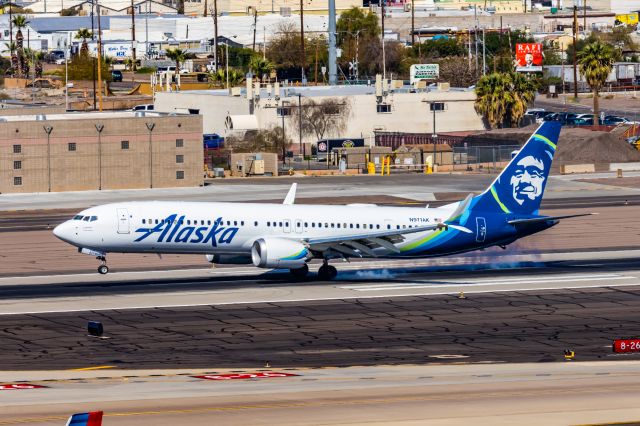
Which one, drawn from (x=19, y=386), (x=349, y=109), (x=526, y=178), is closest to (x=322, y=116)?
(x=349, y=109)

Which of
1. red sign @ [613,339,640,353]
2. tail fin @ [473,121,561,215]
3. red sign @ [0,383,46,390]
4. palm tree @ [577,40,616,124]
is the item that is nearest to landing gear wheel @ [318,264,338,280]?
tail fin @ [473,121,561,215]

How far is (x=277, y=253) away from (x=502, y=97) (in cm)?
9676

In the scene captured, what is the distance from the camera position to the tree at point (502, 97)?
492 ft

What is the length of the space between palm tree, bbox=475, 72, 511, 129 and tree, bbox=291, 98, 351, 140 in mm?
16350

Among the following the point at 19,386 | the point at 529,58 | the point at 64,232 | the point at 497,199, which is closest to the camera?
the point at 19,386

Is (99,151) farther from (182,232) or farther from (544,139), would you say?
(544,139)

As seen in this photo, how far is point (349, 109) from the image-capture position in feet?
483

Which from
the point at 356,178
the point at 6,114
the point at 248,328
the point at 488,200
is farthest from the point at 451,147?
the point at 248,328

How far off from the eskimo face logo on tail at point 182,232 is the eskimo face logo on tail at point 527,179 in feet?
49.3

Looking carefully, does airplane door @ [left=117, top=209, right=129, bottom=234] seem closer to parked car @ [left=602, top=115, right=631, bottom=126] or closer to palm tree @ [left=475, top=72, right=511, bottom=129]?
palm tree @ [left=475, top=72, right=511, bottom=129]

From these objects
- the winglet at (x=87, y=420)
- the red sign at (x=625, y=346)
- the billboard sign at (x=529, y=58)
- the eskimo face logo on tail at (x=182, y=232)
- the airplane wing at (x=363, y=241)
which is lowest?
the red sign at (x=625, y=346)

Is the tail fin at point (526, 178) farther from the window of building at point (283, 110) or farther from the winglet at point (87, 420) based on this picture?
Result: the window of building at point (283, 110)

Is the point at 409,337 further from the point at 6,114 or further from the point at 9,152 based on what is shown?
the point at 6,114

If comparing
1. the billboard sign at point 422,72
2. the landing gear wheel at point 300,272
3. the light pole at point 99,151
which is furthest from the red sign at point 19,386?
the billboard sign at point 422,72
